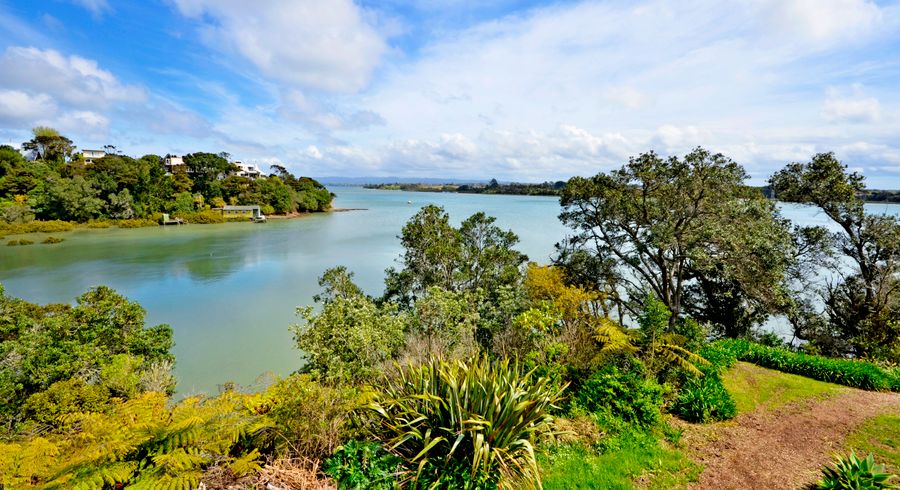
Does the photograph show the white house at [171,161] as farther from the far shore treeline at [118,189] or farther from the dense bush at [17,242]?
the dense bush at [17,242]

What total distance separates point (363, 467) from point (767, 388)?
8116 mm

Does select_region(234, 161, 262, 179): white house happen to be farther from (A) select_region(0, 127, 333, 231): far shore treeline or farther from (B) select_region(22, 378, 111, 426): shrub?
(B) select_region(22, 378, 111, 426): shrub

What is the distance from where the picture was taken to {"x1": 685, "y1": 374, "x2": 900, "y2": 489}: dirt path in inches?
177

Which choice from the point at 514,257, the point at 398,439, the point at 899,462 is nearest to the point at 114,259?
the point at 514,257

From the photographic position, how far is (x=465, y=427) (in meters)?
3.93

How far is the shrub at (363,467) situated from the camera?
3688mm

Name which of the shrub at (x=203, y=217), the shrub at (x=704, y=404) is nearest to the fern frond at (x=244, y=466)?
the shrub at (x=704, y=404)

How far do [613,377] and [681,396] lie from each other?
1.20m

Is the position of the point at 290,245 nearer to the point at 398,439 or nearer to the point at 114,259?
the point at 114,259

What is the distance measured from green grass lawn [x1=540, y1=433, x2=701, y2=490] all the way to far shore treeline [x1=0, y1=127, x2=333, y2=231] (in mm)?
58551

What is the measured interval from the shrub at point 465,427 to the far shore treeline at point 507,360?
2cm

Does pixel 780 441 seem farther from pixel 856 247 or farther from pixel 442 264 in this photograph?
pixel 856 247

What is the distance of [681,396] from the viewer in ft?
20.4

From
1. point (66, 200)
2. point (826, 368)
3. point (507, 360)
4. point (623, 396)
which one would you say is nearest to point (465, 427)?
point (507, 360)
